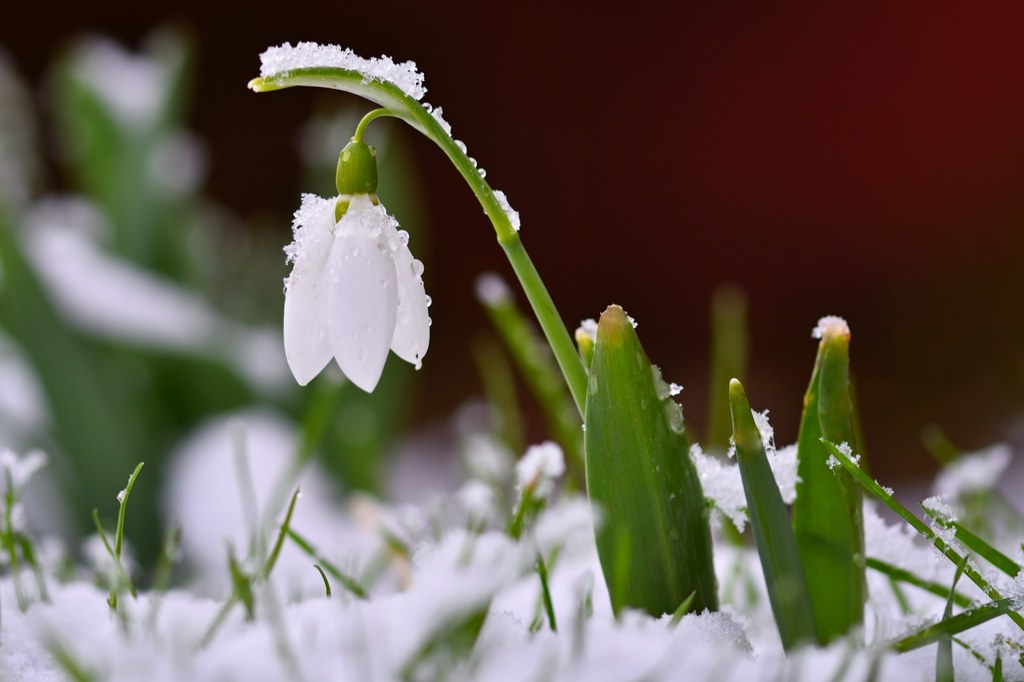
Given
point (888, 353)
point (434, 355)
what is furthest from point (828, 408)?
point (434, 355)

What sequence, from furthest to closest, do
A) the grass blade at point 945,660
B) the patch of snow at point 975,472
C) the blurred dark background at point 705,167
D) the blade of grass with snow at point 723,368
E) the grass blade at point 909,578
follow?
the blurred dark background at point 705,167 → the blade of grass with snow at point 723,368 → the patch of snow at point 975,472 → the grass blade at point 909,578 → the grass blade at point 945,660

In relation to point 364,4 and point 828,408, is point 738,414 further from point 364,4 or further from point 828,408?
point 364,4

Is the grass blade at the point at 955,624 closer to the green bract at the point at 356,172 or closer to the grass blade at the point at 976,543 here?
the grass blade at the point at 976,543

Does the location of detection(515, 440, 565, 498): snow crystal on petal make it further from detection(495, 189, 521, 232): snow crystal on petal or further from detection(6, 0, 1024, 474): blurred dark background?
detection(6, 0, 1024, 474): blurred dark background

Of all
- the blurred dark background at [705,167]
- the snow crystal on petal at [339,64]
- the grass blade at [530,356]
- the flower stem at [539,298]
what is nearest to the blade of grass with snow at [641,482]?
the flower stem at [539,298]

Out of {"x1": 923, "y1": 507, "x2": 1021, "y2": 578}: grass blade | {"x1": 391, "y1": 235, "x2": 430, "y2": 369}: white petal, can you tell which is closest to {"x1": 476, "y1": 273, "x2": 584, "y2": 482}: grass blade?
{"x1": 391, "y1": 235, "x2": 430, "y2": 369}: white petal

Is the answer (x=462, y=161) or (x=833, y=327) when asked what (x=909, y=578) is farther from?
(x=462, y=161)
